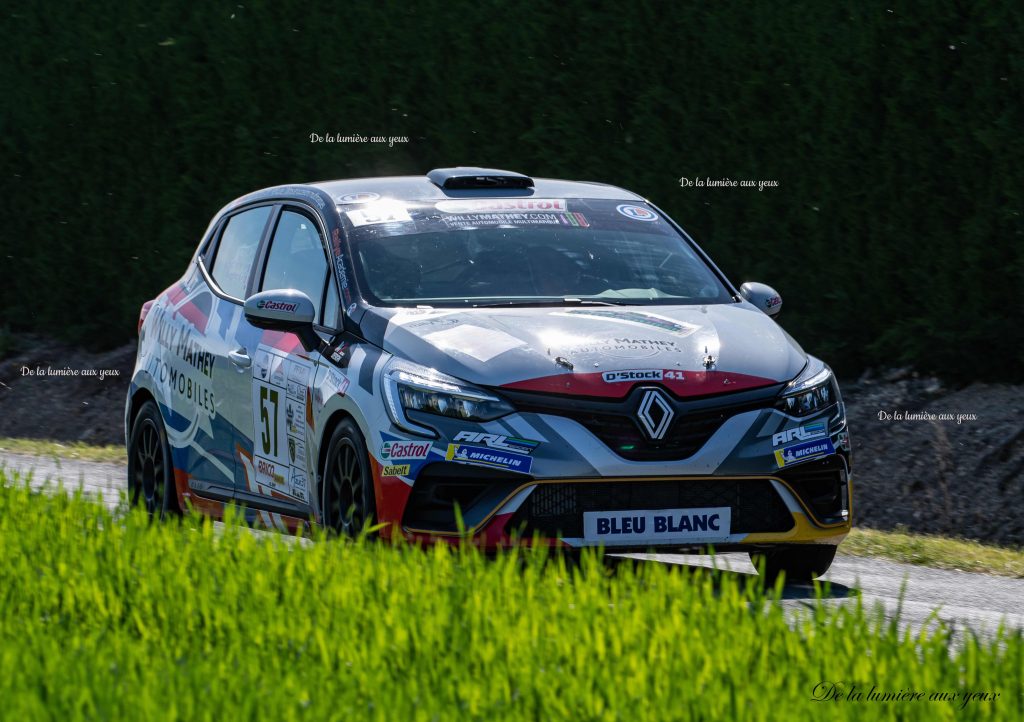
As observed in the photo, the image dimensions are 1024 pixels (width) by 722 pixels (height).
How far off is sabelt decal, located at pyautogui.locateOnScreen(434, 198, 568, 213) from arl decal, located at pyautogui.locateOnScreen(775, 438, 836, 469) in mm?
1966

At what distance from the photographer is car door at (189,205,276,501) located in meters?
8.89

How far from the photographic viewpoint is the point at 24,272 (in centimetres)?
2044

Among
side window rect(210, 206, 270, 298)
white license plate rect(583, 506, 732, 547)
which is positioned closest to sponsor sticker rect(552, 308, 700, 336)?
white license plate rect(583, 506, 732, 547)

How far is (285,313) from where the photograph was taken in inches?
323

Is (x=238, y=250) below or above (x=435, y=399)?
above

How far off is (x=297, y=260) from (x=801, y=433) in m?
2.64

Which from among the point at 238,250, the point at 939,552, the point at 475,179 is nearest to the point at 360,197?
the point at 475,179

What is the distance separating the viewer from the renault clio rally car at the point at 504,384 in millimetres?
7309

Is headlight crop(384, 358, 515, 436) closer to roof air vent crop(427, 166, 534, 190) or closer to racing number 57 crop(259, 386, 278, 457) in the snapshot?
racing number 57 crop(259, 386, 278, 457)

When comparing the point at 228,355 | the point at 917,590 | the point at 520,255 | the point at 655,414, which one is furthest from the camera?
the point at 228,355

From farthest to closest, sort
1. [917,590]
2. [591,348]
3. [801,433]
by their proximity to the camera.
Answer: [917,590] < [801,433] < [591,348]

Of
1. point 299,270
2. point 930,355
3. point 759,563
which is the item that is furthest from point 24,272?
point 759,563

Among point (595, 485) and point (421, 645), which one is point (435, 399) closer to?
point (595, 485)

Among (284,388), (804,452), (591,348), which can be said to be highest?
(591,348)
